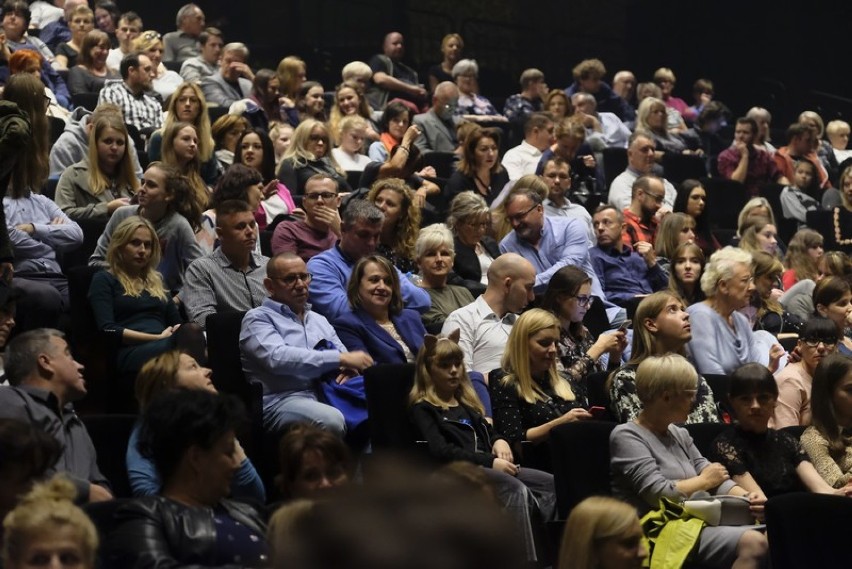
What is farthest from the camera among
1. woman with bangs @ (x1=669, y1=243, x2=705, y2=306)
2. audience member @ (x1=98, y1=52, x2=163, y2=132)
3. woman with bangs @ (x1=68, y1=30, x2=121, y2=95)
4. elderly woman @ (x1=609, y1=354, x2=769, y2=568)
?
woman with bangs @ (x1=68, y1=30, x2=121, y2=95)

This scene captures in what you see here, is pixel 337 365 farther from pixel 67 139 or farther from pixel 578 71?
pixel 578 71

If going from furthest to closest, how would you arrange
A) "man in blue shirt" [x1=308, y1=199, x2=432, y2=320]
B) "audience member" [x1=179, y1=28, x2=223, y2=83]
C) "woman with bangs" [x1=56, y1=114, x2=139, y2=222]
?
1. "audience member" [x1=179, y1=28, x2=223, y2=83]
2. "woman with bangs" [x1=56, y1=114, x2=139, y2=222]
3. "man in blue shirt" [x1=308, y1=199, x2=432, y2=320]

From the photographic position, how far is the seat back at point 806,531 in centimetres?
378

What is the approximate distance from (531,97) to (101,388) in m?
7.53

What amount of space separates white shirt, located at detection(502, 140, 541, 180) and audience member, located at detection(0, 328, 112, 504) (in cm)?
532

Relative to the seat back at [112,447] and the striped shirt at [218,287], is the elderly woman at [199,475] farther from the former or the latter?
the striped shirt at [218,287]

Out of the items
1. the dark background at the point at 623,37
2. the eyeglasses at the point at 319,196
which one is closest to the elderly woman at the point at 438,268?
the eyeglasses at the point at 319,196

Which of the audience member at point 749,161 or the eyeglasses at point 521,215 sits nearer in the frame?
the eyeglasses at point 521,215

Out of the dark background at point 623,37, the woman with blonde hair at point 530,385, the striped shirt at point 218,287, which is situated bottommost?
the dark background at point 623,37

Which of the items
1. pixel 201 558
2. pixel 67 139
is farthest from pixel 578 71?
pixel 201 558

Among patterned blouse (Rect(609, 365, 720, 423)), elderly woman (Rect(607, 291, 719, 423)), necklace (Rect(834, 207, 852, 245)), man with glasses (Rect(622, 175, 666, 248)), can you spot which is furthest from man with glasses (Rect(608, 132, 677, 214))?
patterned blouse (Rect(609, 365, 720, 423))

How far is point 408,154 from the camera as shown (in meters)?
7.88

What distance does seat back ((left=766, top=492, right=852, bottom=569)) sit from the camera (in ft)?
12.4

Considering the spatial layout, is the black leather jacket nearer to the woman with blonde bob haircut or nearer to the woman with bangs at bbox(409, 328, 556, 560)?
the woman with blonde bob haircut
